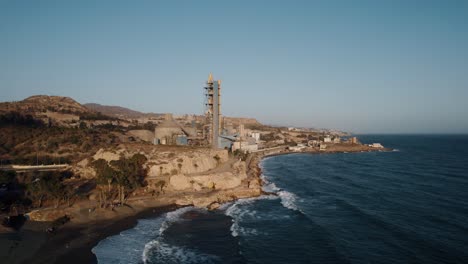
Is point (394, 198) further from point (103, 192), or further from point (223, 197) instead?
point (103, 192)

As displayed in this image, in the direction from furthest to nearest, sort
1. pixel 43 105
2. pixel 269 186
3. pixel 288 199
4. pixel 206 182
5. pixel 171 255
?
pixel 43 105
pixel 269 186
pixel 206 182
pixel 288 199
pixel 171 255

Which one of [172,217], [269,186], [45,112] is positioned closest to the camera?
[172,217]

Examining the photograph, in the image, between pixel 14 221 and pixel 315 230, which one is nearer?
pixel 14 221

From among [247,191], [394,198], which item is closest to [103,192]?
[247,191]

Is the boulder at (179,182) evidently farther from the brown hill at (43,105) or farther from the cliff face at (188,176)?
the brown hill at (43,105)

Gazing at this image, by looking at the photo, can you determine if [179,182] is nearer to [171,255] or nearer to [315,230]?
[171,255]

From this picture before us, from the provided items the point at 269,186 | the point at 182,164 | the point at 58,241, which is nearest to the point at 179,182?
the point at 182,164

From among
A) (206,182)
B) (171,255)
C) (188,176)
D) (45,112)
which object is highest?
(45,112)
